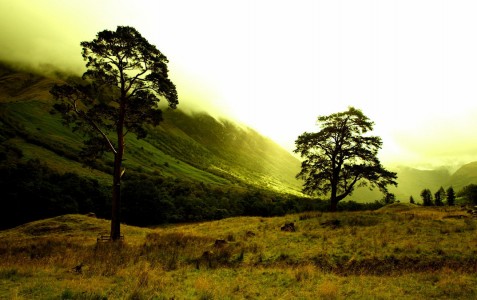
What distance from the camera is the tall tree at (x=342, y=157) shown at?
33969mm

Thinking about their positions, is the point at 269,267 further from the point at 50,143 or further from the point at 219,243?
the point at 50,143

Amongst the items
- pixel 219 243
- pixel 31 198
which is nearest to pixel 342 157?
pixel 219 243

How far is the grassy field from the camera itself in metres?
11.4

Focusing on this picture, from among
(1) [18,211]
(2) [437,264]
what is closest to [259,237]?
(2) [437,264]

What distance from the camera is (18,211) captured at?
67.7 metres

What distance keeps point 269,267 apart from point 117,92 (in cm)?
1912

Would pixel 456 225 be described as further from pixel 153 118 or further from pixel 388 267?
pixel 153 118

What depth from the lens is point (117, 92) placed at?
2580 centimetres

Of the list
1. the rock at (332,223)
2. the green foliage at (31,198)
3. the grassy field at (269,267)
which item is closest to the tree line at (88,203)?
the green foliage at (31,198)

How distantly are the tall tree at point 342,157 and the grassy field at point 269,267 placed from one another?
32.6 ft

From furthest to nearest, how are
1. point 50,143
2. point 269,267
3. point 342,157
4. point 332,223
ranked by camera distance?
point 50,143
point 342,157
point 332,223
point 269,267

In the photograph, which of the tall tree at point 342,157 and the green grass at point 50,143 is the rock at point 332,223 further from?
the green grass at point 50,143

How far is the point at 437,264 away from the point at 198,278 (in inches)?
453

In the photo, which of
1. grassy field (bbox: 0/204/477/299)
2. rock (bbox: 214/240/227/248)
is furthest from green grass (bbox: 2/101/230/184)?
grassy field (bbox: 0/204/477/299)
